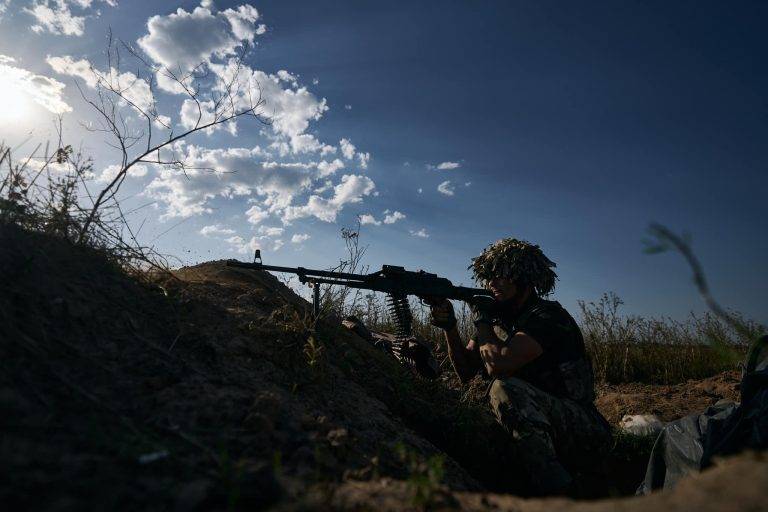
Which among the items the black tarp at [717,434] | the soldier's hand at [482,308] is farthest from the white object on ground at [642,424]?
the soldier's hand at [482,308]

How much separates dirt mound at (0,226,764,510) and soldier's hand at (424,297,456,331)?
44.4 inches

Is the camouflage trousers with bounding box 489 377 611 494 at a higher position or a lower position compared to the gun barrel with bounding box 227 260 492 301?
lower

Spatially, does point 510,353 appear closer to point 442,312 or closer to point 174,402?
point 442,312

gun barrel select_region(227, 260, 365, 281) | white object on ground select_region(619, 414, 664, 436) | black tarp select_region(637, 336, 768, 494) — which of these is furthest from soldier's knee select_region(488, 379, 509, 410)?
white object on ground select_region(619, 414, 664, 436)

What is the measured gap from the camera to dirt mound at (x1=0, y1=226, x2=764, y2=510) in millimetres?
1400

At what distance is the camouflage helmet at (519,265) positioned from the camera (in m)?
4.68

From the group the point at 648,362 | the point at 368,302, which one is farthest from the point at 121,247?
the point at 648,362

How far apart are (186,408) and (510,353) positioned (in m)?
2.86

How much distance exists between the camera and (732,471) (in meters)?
1.31

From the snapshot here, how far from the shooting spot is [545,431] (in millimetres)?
3439

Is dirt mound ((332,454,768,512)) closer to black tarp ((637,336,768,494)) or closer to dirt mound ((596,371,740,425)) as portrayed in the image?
black tarp ((637,336,768,494))

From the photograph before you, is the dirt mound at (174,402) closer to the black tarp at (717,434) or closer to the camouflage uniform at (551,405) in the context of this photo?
the camouflage uniform at (551,405)

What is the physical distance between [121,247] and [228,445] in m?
2.00

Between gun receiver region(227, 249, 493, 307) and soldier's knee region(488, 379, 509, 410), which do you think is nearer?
soldier's knee region(488, 379, 509, 410)
